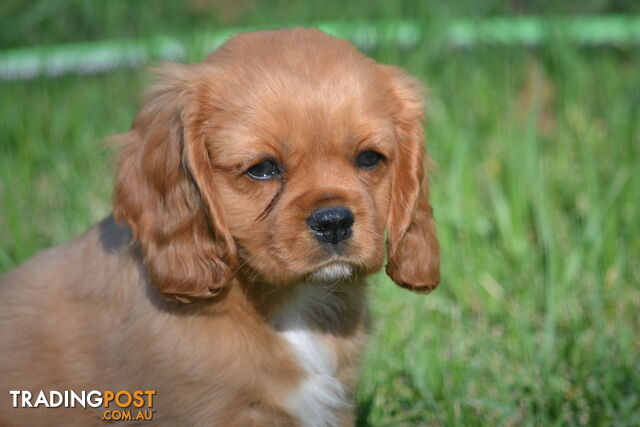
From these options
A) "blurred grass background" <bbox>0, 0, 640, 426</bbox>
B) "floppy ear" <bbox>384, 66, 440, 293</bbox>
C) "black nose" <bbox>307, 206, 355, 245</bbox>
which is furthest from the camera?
"blurred grass background" <bbox>0, 0, 640, 426</bbox>

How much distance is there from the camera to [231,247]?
2932 millimetres

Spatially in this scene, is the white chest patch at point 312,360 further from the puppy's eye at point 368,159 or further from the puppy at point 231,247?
the puppy's eye at point 368,159

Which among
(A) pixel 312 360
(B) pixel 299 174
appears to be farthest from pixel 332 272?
(A) pixel 312 360

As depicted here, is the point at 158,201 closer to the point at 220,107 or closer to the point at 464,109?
the point at 220,107

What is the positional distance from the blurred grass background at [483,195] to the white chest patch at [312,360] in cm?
45

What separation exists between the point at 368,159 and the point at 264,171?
0.39 meters

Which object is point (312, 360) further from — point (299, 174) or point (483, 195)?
point (483, 195)

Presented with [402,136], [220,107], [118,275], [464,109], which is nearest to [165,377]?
[118,275]

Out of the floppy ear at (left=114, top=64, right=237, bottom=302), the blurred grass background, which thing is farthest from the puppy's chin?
the blurred grass background

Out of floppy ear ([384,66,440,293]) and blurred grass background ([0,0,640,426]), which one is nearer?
floppy ear ([384,66,440,293])

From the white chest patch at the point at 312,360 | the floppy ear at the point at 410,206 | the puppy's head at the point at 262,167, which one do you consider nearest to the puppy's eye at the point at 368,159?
the puppy's head at the point at 262,167

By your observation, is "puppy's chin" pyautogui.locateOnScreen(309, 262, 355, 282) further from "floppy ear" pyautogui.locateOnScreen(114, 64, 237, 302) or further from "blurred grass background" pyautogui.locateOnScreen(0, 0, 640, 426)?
"blurred grass background" pyautogui.locateOnScreen(0, 0, 640, 426)

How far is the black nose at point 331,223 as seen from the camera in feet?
9.07

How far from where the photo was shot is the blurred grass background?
3.71 metres
